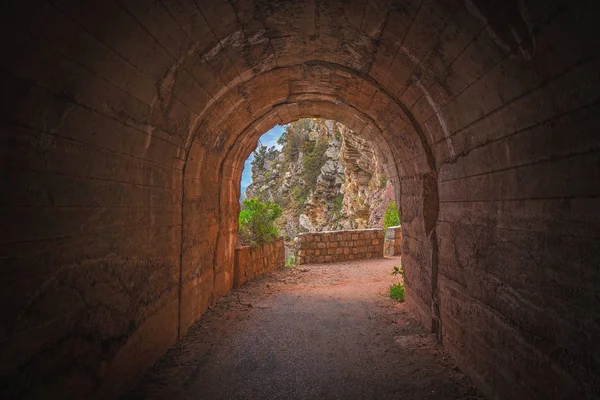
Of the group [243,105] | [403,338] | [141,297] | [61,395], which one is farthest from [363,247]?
[61,395]

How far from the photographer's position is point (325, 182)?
32812 mm

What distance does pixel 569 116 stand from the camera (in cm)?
193

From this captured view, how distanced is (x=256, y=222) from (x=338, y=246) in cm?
439

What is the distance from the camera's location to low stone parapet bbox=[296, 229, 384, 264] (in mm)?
11938

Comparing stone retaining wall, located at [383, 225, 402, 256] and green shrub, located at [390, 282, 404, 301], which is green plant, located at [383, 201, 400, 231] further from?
green shrub, located at [390, 282, 404, 301]

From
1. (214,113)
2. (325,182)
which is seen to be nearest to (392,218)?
(214,113)

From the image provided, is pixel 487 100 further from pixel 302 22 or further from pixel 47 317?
pixel 47 317

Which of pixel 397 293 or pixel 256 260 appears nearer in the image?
pixel 397 293

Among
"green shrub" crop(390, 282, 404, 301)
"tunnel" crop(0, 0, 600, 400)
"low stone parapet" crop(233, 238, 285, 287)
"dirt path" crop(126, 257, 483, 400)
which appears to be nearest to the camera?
"tunnel" crop(0, 0, 600, 400)

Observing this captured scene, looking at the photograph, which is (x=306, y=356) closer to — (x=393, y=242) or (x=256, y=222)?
(x=256, y=222)

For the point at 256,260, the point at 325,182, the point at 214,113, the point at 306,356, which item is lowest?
the point at 306,356

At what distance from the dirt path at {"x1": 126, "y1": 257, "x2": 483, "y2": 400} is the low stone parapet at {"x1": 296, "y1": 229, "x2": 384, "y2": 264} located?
514cm

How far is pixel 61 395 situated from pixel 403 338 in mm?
4155

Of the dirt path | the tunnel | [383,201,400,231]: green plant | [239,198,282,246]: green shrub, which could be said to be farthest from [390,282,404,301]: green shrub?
[383,201,400,231]: green plant
